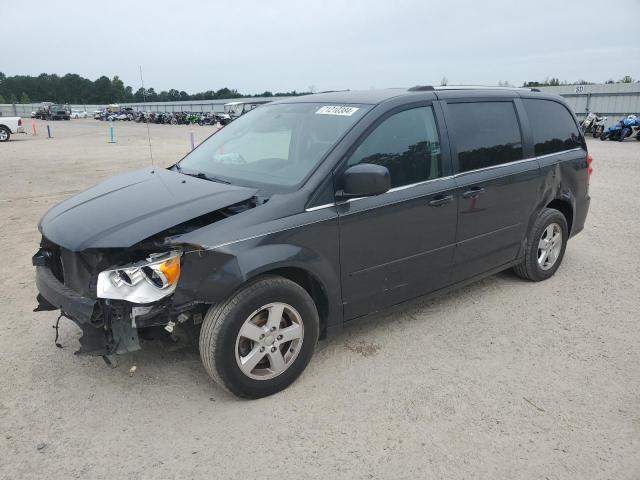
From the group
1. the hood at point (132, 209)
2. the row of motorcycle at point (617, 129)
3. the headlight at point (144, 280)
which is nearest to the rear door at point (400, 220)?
the hood at point (132, 209)

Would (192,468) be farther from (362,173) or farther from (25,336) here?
(25,336)

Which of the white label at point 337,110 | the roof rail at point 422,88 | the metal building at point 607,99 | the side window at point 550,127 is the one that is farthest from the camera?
the metal building at point 607,99

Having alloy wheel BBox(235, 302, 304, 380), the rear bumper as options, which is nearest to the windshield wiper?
alloy wheel BBox(235, 302, 304, 380)

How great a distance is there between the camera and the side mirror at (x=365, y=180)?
121 inches

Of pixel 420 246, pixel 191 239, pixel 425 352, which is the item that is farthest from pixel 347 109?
pixel 425 352

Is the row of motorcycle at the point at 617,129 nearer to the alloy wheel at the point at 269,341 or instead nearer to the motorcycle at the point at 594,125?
the motorcycle at the point at 594,125

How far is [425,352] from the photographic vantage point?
367 cm

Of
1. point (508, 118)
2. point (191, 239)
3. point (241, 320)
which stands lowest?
point (241, 320)

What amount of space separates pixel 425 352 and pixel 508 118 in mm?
2230

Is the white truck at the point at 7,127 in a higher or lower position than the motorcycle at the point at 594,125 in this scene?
higher

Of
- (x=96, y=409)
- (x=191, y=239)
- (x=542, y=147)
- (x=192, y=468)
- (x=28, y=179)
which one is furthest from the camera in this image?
(x=28, y=179)

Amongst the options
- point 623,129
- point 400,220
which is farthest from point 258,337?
point 623,129

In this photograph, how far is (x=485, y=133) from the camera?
417cm

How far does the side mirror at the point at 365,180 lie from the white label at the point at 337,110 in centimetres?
58
